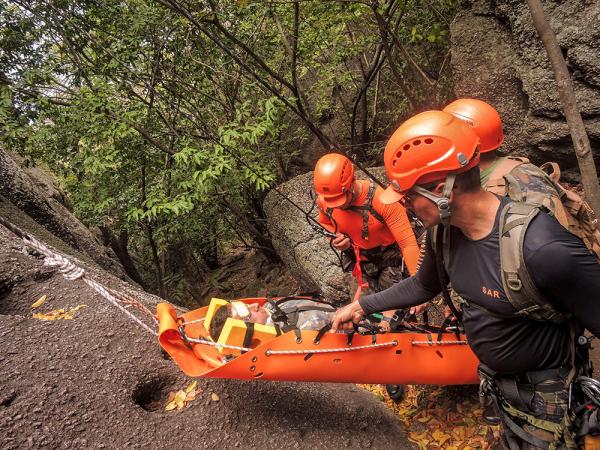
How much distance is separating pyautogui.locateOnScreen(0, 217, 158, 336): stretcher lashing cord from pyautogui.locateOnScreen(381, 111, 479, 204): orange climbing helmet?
2762 mm

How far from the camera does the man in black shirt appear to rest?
1.75 m

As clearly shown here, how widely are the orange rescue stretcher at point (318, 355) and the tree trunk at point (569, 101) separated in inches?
65.1

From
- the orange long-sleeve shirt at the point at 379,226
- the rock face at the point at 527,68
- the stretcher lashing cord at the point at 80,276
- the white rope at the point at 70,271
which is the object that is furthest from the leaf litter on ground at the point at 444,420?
the rock face at the point at 527,68

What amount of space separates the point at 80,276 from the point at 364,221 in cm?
313

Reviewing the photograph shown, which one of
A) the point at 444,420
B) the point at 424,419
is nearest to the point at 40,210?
the point at 424,419

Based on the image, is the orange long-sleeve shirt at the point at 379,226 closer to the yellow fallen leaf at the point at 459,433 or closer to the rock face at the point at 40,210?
the yellow fallen leaf at the point at 459,433

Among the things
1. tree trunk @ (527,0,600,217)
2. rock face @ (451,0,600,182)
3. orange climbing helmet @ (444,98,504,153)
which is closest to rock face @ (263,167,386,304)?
rock face @ (451,0,600,182)

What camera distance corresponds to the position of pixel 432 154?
5.87 ft

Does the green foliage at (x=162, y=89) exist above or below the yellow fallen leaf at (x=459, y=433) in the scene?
above

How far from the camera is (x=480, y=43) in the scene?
6.62 m

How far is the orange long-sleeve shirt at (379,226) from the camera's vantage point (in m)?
3.84

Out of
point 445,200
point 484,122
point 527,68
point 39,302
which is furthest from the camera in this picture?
point 527,68

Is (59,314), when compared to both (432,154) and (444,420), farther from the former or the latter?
(444,420)

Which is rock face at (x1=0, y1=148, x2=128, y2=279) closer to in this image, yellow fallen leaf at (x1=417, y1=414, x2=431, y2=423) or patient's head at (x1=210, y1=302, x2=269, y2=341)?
patient's head at (x1=210, y1=302, x2=269, y2=341)
